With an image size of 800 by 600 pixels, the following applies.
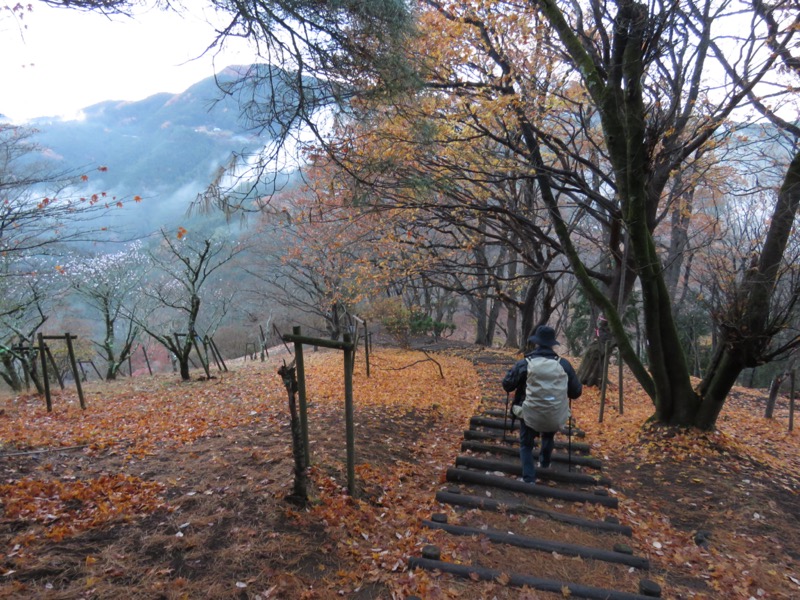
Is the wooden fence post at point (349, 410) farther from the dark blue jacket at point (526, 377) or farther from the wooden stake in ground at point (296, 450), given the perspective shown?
the dark blue jacket at point (526, 377)

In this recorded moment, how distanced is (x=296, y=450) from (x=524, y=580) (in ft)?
6.92

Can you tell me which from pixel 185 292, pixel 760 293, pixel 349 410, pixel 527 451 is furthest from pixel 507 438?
pixel 185 292

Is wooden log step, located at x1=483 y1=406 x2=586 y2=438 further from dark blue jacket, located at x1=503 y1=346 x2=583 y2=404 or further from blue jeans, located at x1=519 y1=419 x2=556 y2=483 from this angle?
dark blue jacket, located at x1=503 y1=346 x2=583 y2=404

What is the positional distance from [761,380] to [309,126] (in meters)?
24.0

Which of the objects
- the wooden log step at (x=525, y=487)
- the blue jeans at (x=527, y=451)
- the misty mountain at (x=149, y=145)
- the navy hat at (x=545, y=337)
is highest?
the misty mountain at (x=149, y=145)

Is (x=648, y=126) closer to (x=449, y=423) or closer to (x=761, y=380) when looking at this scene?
(x=449, y=423)

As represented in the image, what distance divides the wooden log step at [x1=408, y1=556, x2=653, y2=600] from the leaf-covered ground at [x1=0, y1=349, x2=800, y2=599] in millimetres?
72

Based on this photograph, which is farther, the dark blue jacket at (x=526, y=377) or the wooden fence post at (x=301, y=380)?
the dark blue jacket at (x=526, y=377)

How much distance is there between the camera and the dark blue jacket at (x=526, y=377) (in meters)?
4.98

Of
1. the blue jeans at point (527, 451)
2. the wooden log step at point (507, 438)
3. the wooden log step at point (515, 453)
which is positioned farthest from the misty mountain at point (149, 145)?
the blue jeans at point (527, 451)

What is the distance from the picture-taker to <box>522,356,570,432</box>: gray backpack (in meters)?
4.86

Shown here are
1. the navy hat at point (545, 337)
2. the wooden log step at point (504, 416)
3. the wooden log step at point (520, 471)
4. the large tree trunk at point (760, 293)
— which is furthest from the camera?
the wooden log step at point (504, 416)

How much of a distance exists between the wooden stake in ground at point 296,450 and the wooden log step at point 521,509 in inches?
59.0

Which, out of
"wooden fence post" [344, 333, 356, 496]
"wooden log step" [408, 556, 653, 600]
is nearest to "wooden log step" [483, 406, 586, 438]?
"wooden fence post" [344, 333, 356, 496]
